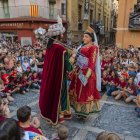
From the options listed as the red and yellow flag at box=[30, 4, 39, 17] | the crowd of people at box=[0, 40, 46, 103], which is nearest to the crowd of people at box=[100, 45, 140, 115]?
the crowd of people at box=[0, 40, 46, 103]

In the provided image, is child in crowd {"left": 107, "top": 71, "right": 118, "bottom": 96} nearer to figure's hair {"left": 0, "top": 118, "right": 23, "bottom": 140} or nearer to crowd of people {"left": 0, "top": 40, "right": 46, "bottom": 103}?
crowd of people {"left": 0, "top": 40, "right": 46, "bottom": 103}

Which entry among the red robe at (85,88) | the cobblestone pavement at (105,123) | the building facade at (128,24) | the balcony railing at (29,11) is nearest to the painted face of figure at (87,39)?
the red robe at (85,88)

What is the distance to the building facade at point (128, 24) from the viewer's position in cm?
1540

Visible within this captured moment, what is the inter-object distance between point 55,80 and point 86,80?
1.87 feet

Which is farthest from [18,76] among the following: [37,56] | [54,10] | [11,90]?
[54,10]

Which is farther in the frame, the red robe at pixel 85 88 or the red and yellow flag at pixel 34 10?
the red and yellow flag at pixel 34 10

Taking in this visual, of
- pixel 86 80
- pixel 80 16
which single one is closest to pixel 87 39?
pixel 86 80

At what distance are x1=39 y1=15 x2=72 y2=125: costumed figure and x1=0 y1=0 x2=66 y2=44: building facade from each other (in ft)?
→ 48.7

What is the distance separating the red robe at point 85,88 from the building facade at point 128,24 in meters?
11.8

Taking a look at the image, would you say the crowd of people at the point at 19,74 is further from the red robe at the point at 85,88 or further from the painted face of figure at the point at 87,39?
the painted face of figure at the point at 87,39

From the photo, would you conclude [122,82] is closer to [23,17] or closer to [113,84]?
[113,84]

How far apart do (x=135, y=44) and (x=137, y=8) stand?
93.6 inches

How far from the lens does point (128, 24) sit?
1596 centimetres

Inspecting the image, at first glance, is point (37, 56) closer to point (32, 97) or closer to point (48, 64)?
point (32, 97)
